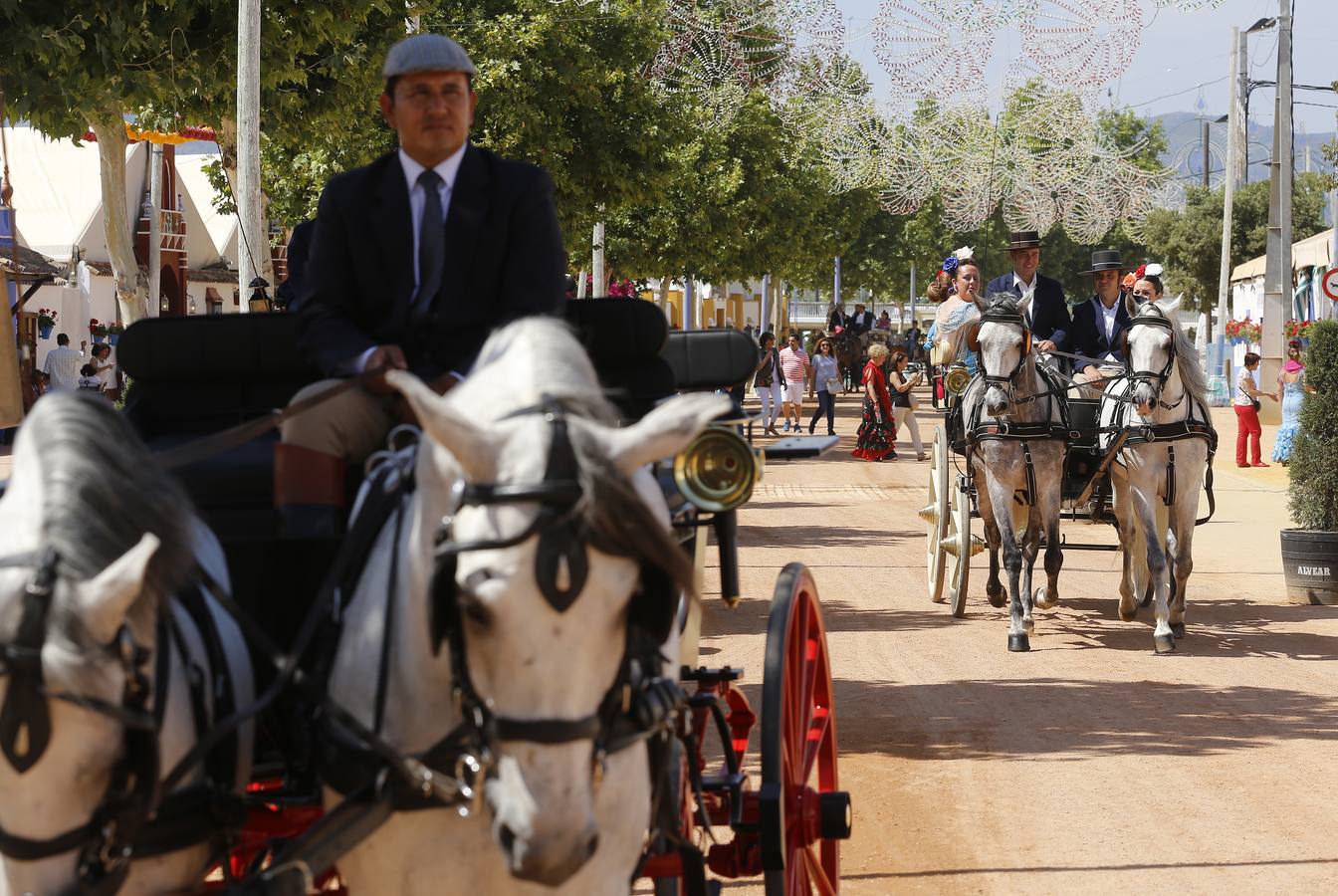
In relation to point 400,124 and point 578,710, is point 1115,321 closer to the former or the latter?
point 400,124

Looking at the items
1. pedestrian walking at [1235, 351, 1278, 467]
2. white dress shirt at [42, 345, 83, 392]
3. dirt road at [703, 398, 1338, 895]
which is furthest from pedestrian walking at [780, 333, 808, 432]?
dirt road at [703, 398, 1338, 895]

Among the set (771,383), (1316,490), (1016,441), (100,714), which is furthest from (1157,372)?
(771,383)

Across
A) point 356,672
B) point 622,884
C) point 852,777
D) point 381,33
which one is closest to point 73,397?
point 356,672

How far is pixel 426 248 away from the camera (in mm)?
4449

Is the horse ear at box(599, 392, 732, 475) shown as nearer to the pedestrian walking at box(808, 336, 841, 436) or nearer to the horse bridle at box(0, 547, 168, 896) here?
the horse bridle at box(0, 547, 168, 896)

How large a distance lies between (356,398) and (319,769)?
3.50 feet

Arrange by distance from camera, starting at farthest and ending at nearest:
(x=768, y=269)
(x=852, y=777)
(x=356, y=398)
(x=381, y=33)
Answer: (x=768, y=269), (x=381, y=33), (x=852, y=777), (x=356, y=398)

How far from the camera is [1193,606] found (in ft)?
44.2

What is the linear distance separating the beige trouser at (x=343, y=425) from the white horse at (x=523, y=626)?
77 cm

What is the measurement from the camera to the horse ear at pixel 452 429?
302cm

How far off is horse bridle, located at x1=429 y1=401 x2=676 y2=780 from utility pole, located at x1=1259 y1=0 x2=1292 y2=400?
2859cm

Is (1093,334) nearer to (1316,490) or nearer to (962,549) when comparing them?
(962,549)

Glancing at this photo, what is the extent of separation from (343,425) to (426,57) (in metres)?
1.00

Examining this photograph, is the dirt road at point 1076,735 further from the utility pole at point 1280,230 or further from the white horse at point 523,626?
the utility pole at point 1280,230
